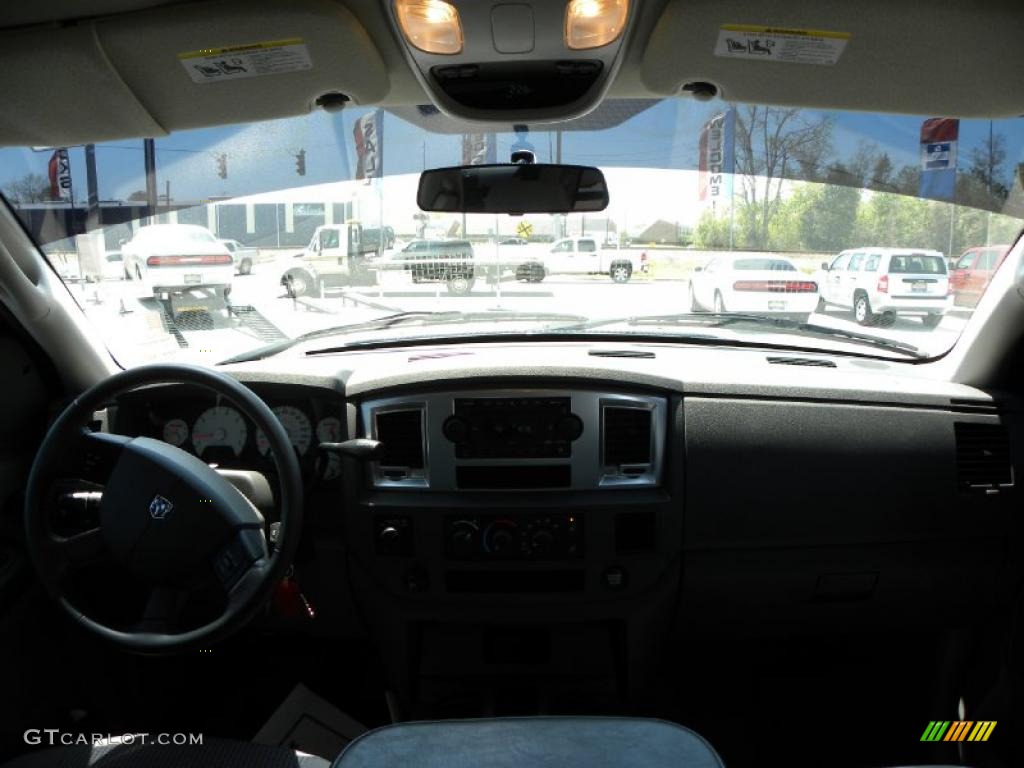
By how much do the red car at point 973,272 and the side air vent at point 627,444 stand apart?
140 cm

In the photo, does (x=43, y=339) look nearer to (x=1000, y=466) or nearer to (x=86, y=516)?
(x=86, y=516)

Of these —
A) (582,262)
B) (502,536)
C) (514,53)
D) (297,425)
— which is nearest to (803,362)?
(582,262)

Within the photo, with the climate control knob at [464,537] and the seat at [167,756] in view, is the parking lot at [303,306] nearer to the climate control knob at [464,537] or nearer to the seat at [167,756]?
the climate control knob at [464,537]

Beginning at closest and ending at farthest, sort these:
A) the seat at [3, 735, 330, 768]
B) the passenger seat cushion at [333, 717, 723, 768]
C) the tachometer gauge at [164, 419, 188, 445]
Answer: the passenger seat cushion at [333, 717, 723, 768] → the seat at [3, 735, 330, 768] → the tachometer gauge at [164, 419, 188, 445]

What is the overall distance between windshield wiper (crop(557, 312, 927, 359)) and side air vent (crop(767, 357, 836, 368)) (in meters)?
0.15

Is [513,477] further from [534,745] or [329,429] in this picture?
[534,745]

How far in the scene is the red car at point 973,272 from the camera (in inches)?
138

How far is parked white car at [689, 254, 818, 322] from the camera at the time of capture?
12.8ft

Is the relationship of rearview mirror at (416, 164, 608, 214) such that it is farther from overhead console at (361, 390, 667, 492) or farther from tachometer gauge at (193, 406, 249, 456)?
tachometer gauge at (193, 406, 249, 456)

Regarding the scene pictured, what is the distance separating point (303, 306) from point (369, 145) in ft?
2.54

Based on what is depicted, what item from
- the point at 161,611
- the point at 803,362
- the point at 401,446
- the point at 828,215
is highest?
the point at 828,215

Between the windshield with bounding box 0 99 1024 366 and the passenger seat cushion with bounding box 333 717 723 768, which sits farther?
the windshield with bounding box 0 99 1024 366

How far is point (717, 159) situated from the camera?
3879mm

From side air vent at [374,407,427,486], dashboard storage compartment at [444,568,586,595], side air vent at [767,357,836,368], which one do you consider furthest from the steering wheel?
side air vent at [767,357,836,368]
